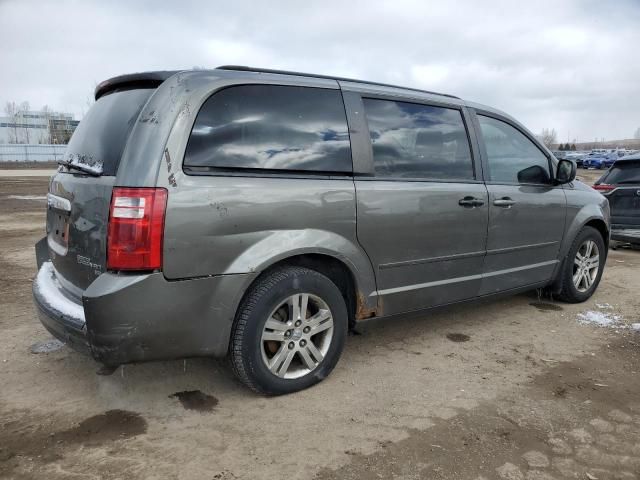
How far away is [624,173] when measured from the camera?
801 cm

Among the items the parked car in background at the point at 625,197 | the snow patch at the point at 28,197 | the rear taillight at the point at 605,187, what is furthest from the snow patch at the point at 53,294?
the snow patch at the point at 28,197

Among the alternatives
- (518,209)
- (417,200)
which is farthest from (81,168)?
(518,209)

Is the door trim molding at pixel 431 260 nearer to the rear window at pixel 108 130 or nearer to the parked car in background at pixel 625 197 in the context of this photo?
the rear window at pixel 108 130

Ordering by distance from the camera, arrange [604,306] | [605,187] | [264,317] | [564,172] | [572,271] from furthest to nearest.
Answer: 1. [605,187]
2. [604,306]
3. [572,271]
4. [564,172]
5. [264,317]

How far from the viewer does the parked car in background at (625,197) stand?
7.63 metres

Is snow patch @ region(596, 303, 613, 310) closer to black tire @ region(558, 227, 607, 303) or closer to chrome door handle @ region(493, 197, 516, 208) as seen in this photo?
black tire @ region(558, 227, 607, 303)

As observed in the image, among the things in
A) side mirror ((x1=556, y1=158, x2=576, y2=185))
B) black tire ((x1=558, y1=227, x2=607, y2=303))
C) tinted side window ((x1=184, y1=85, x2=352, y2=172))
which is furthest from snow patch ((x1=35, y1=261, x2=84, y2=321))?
black tire ((x1=558, y1=227, x2=607, y2=303))

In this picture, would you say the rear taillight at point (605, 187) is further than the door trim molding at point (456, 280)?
Yes

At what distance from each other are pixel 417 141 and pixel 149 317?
7.03 ft

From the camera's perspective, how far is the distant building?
83.7 metres

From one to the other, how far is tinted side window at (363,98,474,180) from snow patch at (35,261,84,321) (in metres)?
1.92

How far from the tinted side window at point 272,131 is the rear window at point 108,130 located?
0.41 metres

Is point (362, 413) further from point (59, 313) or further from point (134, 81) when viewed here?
point (134, 81)

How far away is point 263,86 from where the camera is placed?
293cm
